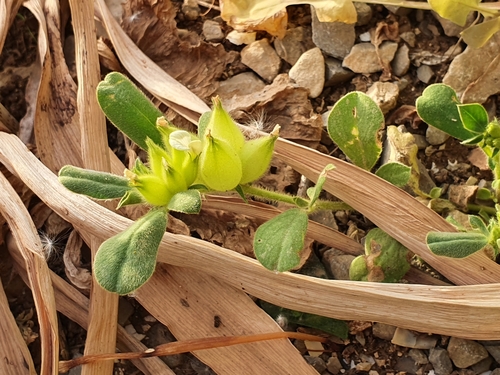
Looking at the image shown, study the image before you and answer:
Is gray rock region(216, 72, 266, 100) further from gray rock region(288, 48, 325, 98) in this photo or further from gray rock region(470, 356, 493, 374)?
gray rock region(470, 356, 493, 374)

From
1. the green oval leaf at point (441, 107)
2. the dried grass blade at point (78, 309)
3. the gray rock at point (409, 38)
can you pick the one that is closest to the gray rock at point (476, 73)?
the gray rock at point (409, 38)

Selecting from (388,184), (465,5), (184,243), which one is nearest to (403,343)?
(388,184)

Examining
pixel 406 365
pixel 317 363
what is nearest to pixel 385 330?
pixel 406 365

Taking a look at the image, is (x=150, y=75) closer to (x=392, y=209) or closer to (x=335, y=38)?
(x=335, y=38)

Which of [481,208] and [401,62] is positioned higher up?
[401,62]

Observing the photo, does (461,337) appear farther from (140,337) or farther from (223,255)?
(140,337)

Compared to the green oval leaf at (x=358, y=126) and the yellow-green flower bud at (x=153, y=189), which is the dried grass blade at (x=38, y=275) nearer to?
the yellow-green flower bud at (x=153, y=189)

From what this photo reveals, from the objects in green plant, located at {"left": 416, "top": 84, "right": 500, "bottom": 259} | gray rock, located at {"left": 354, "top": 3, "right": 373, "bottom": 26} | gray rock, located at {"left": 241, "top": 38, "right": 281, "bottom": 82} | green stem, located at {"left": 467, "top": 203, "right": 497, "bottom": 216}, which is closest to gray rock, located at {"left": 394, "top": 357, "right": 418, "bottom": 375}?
green plant, located at {"left": 416, "top": 84, "right": 500, "bottom": 259}
